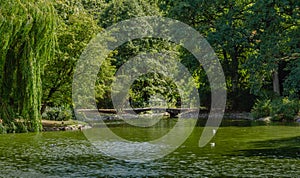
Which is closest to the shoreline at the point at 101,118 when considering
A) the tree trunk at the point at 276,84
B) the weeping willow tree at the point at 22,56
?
the tree trunk at the point at 276,84

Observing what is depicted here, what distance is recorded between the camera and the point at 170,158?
1599 centimetres

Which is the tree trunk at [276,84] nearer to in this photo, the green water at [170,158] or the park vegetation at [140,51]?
the park vegetation at [140,51]

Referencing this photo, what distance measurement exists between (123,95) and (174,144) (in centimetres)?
2163

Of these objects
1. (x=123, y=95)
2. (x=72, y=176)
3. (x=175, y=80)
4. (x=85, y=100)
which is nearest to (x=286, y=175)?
(x=72, y=176)

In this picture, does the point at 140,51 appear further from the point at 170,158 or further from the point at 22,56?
the point at 22,56

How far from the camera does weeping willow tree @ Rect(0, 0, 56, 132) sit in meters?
11.1

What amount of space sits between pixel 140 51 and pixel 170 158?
97.8ft

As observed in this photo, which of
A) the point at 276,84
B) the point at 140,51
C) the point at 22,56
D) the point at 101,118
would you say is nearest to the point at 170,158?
the point at 22,56

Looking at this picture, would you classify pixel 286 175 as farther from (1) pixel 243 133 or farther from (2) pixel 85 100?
(2) pixel 85 100

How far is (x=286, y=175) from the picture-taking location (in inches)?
496

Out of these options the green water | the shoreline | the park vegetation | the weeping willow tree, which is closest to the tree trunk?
the park vegetation

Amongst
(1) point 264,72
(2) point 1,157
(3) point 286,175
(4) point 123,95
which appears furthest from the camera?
(4) point 123,95

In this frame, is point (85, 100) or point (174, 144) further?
point (85, 100)

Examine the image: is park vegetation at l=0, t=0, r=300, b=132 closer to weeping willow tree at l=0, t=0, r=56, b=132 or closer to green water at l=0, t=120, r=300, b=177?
weeping willow tree at l=0, t=0, r=56, b=132
